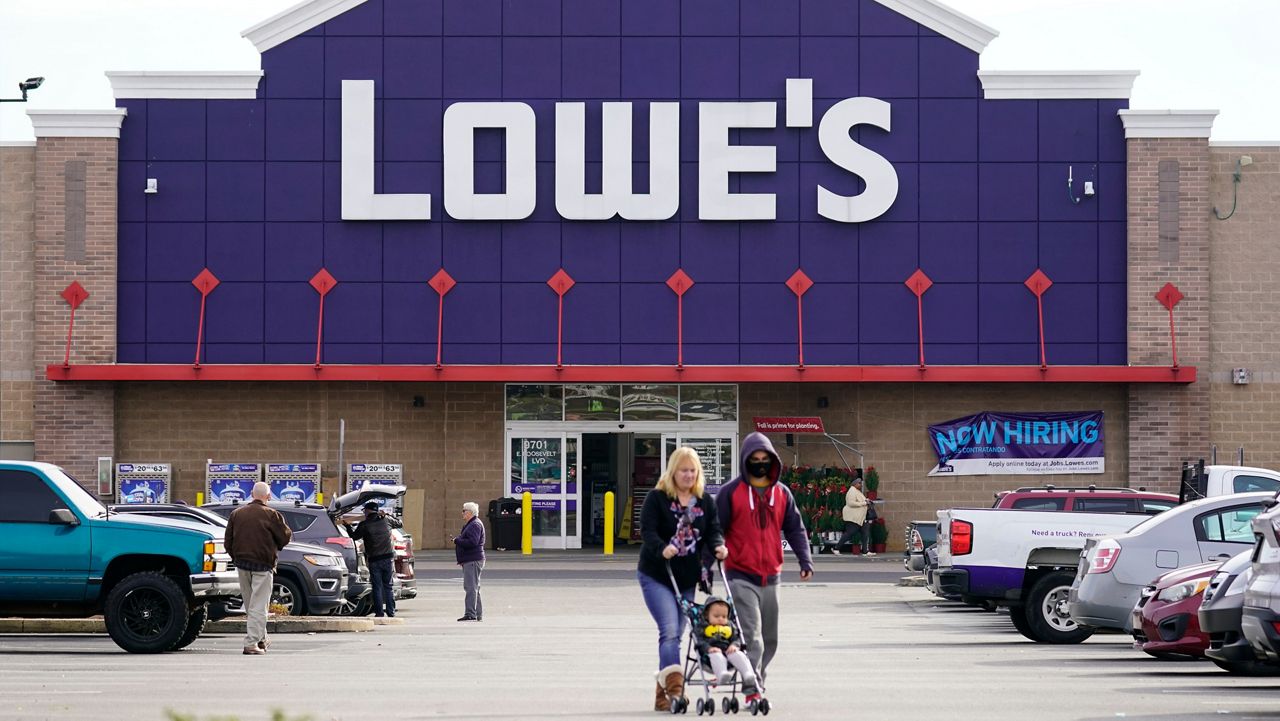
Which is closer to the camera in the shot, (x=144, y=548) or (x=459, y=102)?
(x=144, y=548)

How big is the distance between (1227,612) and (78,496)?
36.6 feet

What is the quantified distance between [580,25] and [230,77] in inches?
297

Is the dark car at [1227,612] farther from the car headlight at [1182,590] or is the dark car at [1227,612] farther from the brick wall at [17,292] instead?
the brick wall at [17,292]

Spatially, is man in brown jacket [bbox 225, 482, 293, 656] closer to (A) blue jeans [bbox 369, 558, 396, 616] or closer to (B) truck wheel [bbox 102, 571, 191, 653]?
(B) truck wheel [bbox 102, 571, 191, 653]

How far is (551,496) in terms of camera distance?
4194 centimetres

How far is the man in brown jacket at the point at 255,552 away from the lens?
19.2 m

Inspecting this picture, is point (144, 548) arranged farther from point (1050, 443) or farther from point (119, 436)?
point (1050, 443)

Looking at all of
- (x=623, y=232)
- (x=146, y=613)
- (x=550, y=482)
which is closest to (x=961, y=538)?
(x=146, y=613)

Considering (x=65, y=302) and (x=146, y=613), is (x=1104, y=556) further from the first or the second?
(x=65, y=302)

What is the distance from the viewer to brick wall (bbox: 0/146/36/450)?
4072cm

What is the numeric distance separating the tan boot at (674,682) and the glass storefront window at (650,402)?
28878 mm

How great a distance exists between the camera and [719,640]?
13.2 meters

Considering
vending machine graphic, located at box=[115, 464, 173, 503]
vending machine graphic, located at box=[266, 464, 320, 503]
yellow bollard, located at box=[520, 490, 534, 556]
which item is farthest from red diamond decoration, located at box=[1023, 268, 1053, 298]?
vending machine graphic, located at box=[115, 464, 173, 503]

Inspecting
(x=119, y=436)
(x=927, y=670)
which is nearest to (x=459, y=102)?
(x=119, y=436)
